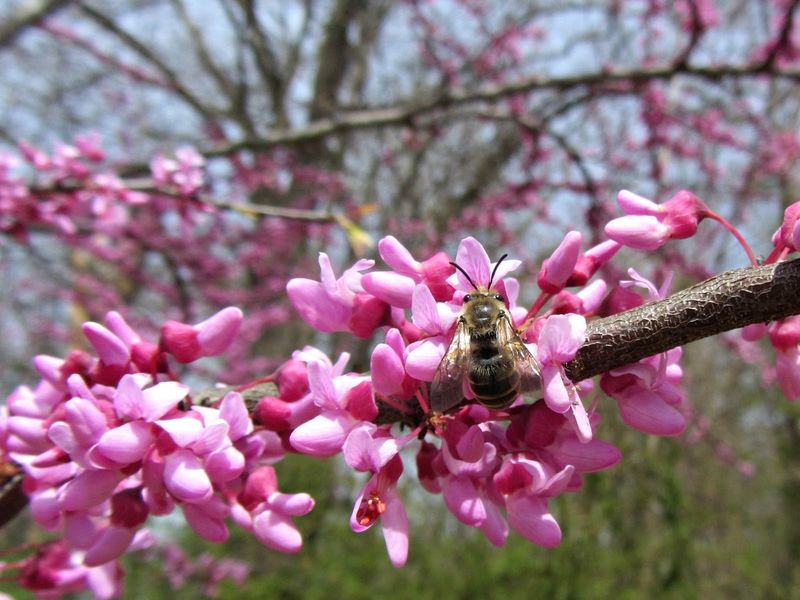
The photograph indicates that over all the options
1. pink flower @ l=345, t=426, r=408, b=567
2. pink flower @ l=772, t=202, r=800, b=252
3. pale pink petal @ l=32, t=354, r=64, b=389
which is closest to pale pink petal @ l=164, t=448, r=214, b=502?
pink flower @ l=345, t=426, r=408, b=567

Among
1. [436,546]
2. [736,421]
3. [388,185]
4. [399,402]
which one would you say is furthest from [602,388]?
[736,421]

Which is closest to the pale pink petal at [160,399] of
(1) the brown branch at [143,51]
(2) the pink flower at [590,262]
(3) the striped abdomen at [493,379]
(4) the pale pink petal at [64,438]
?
(4) the pale pink petal at [64,438]

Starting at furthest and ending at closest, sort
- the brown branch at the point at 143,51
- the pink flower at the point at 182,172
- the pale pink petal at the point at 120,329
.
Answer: the brown branch at the point at 143,51 < the pink flower at the point at 182,172 < the pale pink petal at the point at 120,329

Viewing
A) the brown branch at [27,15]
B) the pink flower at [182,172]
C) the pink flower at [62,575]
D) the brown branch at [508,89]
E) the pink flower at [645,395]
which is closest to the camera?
the pink flower at [645,395]

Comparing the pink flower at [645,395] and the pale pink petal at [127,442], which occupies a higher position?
the pale pink petal at [127,442]

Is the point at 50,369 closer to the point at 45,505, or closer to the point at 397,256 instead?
the point at 45,505

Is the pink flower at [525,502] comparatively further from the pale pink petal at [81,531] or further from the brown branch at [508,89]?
the brown branch at [508,89]

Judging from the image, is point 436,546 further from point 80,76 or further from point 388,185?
point 80,76

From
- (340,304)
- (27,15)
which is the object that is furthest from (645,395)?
(27,15)
